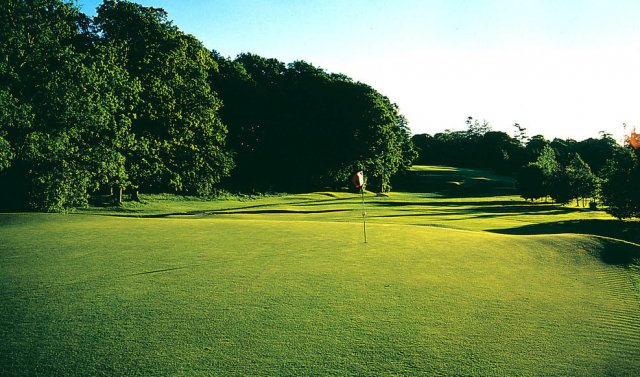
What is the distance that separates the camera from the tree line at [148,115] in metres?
27.1

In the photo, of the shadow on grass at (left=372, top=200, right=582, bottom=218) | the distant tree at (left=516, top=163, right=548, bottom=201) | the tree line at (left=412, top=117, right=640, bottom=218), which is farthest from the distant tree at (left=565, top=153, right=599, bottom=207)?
the shadow on grass at (left=372, top=200, right=582, bottom=218)

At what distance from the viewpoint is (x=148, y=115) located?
38.3m

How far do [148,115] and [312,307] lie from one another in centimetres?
3541

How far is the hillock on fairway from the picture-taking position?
5625 mm

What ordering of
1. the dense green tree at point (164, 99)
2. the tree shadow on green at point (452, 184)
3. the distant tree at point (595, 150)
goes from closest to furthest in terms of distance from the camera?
the dense green tree at point (164, 99)
the tree shadow on green at point (452, 184)
the distant tree at point (595, 150)

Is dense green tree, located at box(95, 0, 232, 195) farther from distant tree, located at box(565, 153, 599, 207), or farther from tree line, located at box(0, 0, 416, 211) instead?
distant tree, located at box(565, 153, 599, 207)

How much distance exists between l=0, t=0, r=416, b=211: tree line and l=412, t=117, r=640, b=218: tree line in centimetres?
2281

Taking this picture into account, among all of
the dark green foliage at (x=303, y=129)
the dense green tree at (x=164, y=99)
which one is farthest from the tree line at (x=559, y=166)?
the dense green tree at (x=164, y=99)

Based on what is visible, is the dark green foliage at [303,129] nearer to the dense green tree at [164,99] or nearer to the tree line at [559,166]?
the dense green tree at [164,99]

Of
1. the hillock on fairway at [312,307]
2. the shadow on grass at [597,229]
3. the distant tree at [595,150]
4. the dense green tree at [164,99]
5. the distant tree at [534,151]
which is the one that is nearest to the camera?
the hillock on fairway at [312,307]

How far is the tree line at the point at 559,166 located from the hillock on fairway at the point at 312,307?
2461cm

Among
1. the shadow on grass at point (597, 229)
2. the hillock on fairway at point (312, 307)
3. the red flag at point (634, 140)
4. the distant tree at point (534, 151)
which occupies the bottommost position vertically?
the shadow on grass at point (597, 229)

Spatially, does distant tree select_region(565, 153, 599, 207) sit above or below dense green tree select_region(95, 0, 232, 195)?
below

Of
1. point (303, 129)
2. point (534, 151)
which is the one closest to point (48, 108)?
point (303, 129)
